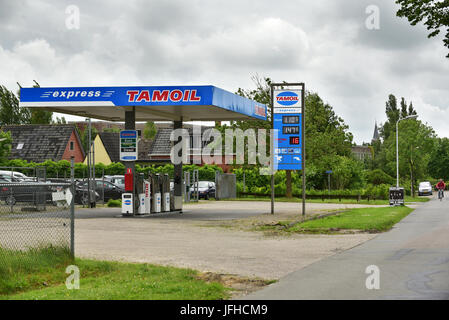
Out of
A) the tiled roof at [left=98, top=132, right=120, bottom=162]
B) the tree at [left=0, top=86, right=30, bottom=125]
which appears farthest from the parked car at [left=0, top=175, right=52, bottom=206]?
the tree at [left=0, top=86, right=30, bottom=125]

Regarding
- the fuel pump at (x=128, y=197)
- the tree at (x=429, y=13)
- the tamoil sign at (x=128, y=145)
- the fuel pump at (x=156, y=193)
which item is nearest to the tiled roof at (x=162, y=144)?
the fuel pump at (x=156, y=193)

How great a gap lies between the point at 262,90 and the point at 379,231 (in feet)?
107

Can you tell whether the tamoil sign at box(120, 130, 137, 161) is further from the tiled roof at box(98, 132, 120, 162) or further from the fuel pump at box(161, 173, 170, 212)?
the tiled roof at box(98, 132, 120, 162)

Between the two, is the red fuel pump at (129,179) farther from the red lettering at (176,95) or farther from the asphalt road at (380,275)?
the asphalt road at (380,275)

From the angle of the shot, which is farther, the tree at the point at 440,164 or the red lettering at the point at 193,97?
the tree at the point at 440,164

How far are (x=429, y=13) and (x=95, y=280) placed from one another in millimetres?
14026

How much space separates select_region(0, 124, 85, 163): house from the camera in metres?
70.6

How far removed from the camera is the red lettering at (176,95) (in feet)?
83.4

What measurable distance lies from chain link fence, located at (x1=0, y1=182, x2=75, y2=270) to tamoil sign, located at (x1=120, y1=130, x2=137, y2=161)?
14632 mm

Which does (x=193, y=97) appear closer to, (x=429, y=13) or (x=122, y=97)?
(x=122, y=97)

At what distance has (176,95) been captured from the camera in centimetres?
2545

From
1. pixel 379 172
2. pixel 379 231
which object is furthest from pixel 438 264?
pixel 379 172

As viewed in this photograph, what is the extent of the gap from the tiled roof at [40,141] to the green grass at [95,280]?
60.1 meters

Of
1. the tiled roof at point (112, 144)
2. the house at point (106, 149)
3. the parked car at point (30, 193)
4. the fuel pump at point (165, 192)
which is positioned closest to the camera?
the parked car at point (30, 193)
